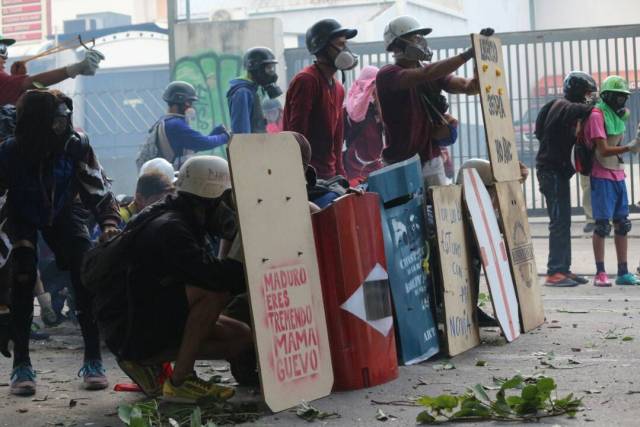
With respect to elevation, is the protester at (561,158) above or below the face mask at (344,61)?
below

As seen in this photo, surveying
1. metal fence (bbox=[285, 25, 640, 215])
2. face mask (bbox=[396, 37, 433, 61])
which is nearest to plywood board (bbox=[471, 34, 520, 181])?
face mask (bbox=[396, 37, 433, 61])

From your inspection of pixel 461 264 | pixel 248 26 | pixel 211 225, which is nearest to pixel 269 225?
pixel 211 225

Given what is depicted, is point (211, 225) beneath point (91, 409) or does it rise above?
above

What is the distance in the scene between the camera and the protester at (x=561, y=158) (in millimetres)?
11016

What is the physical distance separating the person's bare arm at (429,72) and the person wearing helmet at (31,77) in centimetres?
176

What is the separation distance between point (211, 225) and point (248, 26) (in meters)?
13.6

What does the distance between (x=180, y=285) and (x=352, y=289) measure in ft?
2.70

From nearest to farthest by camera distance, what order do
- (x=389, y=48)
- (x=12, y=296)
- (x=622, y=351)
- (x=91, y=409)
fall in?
1. (x=91, y=409)
2. (x=12, y=296)
3. (x=622, y=351)
4. (x=389, y=48)

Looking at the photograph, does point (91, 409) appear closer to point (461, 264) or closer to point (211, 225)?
point (211, 225)

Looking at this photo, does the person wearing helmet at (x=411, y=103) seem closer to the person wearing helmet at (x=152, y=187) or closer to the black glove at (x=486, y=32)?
the black glove at (x=486, y=32)

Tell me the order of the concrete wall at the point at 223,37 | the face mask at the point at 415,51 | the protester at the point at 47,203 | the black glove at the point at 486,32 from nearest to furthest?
the protester at the point at 47,203 < the black glove at the point at 486,32 < the face mask at the point at 415,51 < the concrete wall at the point at 223,37

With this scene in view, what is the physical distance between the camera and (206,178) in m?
5.66

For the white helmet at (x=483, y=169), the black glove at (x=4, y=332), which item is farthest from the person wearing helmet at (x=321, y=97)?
the black glove at (x=4, y=332)

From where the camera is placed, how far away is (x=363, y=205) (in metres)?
6.12
